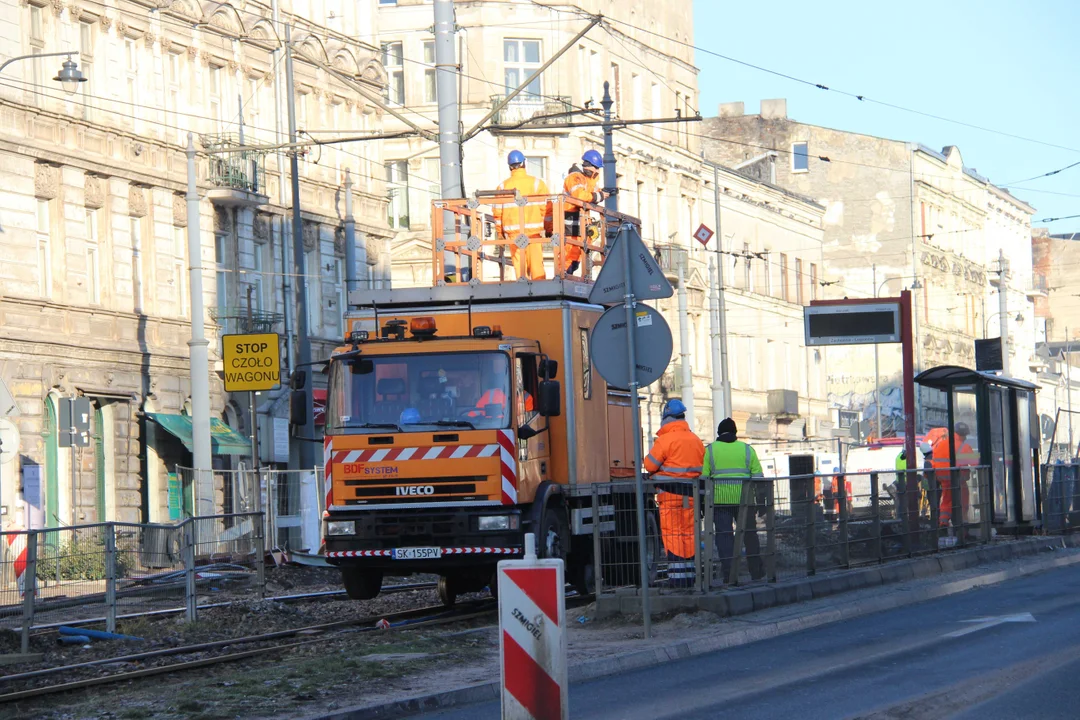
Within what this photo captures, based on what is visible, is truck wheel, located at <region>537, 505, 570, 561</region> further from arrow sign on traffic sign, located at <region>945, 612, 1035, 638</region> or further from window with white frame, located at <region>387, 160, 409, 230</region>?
window with white frame, located at <region>387, 160, 409, 230</region>

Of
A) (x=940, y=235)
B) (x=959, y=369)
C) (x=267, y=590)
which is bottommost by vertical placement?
(x=267, y=590)

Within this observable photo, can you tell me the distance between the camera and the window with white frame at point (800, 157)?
89812mm

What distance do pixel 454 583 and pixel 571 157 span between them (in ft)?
144

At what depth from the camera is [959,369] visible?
2598cm

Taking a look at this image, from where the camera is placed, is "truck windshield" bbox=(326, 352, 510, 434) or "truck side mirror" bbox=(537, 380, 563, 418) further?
"truck windshield" bbox=(326, 352, 510, 434)

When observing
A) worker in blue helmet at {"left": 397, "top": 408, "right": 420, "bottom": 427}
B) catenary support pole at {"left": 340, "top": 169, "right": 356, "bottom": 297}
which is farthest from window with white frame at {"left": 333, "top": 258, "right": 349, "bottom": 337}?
worker in blue helmet at {"left": 397, "top": 408, "right": 420, "bottom": 427}

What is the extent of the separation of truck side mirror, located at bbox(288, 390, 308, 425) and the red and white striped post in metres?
9.27

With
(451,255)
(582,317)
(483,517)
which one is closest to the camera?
(483,517)

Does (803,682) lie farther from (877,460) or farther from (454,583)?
(877,460)

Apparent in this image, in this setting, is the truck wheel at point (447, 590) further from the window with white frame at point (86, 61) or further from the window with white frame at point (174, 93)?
the window with white frame at point (174, 93)

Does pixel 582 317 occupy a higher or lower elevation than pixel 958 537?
higher

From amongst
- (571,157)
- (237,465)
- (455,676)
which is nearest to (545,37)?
(571,157)

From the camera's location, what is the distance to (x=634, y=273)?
15.0 metres

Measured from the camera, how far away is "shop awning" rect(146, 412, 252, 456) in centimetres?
3806
